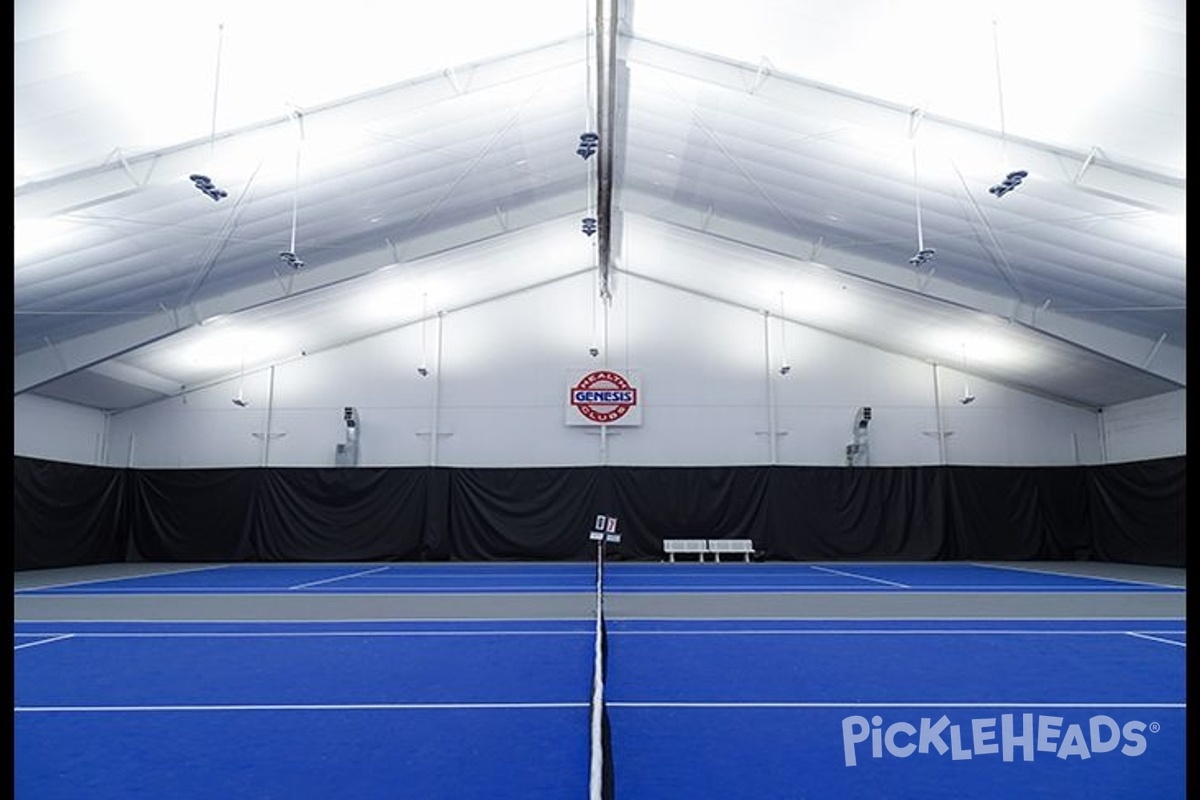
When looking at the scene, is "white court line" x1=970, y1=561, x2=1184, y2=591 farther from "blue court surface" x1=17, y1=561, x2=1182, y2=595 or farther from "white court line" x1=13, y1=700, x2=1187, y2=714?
"white court line" x1=13, y1=700, x2=1187, y2=714

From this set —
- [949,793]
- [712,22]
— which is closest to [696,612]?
[949,793]

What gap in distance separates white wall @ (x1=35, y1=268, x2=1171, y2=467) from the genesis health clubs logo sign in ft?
0.80

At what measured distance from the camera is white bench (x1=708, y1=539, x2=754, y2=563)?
18.6 m

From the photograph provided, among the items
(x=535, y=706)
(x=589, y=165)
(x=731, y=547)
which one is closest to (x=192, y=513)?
(x=589, y=165)

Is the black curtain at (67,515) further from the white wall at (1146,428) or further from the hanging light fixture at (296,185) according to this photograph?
the white wall at (1146,428)

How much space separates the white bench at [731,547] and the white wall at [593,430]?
185 cm

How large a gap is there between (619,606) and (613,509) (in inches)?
413

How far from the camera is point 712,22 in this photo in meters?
10.4

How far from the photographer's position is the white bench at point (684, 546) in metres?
18.6

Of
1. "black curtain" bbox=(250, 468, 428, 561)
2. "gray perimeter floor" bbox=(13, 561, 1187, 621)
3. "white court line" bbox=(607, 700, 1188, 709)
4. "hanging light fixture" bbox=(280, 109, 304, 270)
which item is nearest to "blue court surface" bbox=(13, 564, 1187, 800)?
"white court line" bbox=(607, 700, 1188, 709)

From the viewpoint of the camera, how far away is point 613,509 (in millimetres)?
19047

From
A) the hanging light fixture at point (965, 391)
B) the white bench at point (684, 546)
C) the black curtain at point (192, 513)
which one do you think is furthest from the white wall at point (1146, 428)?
the black curtain at point (192, 513)

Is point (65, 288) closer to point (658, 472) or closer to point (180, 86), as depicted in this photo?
point (180, 86)

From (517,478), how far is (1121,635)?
14.1 metres
